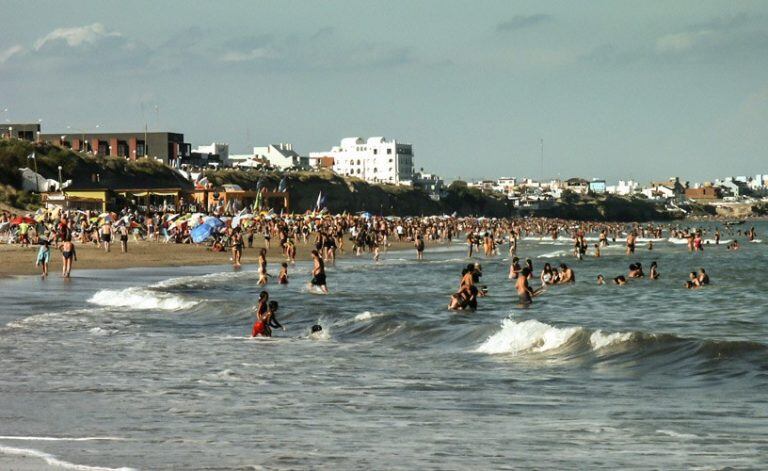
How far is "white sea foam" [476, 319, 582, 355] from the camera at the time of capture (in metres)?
17.2

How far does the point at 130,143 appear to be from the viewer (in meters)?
133

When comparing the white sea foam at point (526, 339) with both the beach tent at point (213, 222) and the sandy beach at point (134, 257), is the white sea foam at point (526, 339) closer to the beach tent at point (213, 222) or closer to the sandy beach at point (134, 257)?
the sandy beach at point (134, 257)

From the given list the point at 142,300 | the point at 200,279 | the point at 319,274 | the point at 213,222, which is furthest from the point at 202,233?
the point at 142,300

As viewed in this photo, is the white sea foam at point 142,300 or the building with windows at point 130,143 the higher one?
the building with windows at point 130,143

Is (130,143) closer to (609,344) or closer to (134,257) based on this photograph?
(134,257)

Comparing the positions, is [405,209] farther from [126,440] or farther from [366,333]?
[126,440]

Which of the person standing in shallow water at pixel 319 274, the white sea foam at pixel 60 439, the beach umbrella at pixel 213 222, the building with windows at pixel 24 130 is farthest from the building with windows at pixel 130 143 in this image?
the white sea foam at pixel 60 439

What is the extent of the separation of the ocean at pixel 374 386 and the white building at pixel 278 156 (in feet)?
531

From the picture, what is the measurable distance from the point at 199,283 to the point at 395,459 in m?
25.1

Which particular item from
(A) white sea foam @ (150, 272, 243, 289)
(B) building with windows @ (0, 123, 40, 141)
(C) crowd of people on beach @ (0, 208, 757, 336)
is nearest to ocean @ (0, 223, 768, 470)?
(C) crowd of people on beach @ (0, 208, 757, 336)

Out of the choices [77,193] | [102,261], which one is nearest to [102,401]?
[102,261]

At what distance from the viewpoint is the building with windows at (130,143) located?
435 feet

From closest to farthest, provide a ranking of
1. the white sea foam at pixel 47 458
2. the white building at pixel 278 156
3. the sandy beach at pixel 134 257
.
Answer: the white sea foam at pixel 47 458
the sandy beach at pixel 134 257
the white building at pixel 278 156

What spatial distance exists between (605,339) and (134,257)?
30384 millimetres
